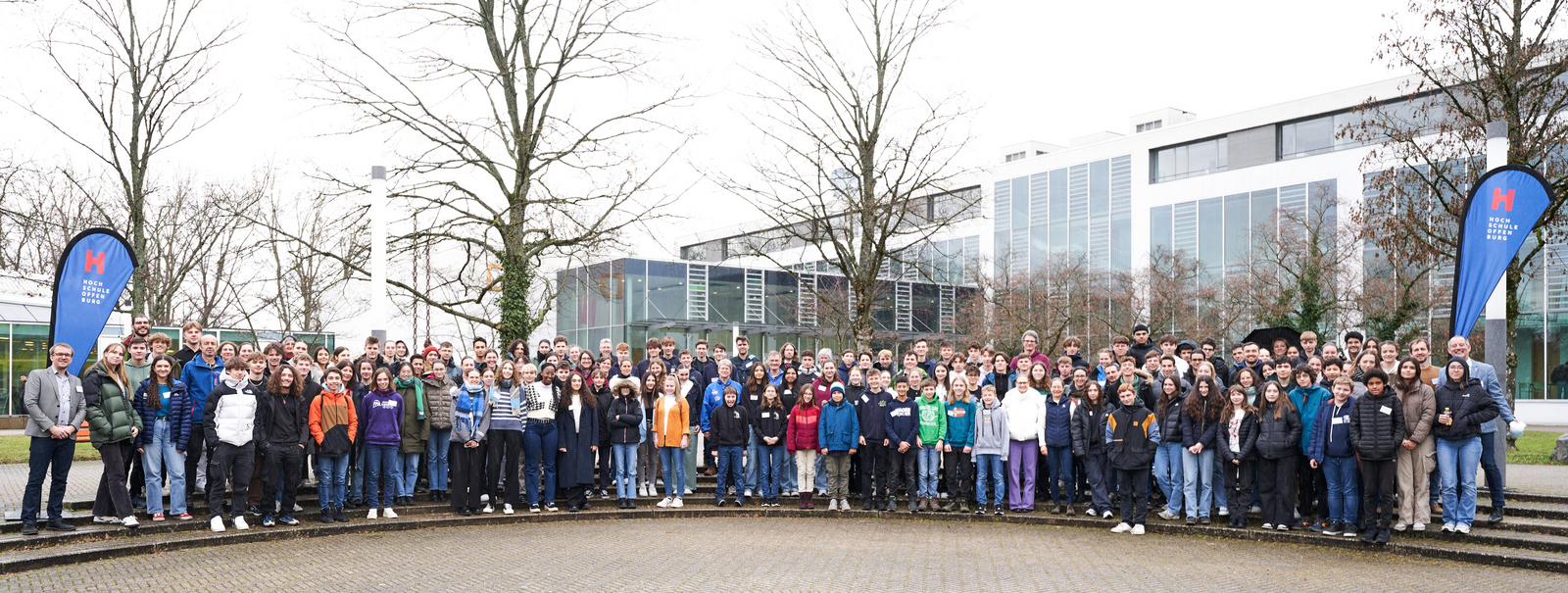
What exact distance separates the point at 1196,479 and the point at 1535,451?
39.1 feet

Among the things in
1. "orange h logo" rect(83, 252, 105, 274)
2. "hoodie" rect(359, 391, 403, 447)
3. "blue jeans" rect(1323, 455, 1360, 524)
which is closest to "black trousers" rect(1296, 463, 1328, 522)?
"blue jeans" rect(1323, 455, 1360, 524)

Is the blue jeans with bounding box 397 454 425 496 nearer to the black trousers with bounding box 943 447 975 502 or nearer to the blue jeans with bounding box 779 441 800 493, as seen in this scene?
the blue jeans with bounding box 779 441 800 493

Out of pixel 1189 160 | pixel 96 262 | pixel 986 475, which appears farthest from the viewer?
pixel 1189 160

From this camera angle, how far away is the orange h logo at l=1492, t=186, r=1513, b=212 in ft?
39.3

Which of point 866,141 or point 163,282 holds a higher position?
point 866,141

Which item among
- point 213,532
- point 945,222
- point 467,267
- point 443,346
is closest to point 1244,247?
point 945,222

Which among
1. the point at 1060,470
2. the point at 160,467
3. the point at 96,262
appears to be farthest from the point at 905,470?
the point at 96,262

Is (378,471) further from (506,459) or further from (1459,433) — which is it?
(1459,433)

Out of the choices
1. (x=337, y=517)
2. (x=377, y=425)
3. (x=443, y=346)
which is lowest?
(x=337, y=517)

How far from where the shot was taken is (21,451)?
19.7 m

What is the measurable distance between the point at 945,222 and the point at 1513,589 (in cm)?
1257

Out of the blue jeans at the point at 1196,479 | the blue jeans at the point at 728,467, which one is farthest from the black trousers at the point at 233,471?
the blue jeans at the point at 1196,479

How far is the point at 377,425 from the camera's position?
38.1ft

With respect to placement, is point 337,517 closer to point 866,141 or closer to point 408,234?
point 408,234
